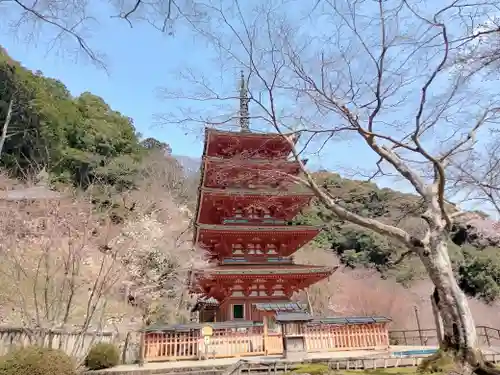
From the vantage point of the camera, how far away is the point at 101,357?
11.5 meters

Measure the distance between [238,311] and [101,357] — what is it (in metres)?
5.06

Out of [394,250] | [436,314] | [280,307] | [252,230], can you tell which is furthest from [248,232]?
[394,250]

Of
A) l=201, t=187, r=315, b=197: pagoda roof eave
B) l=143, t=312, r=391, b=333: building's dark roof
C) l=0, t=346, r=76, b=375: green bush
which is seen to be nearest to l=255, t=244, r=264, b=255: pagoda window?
l=201, t=187, r=315, b=197: pagoda roof eave

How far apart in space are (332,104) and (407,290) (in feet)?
87.7

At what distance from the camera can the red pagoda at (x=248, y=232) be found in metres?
14.1

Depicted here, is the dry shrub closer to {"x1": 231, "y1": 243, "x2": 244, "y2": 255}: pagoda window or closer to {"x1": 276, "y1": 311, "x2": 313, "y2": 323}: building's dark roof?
{"x1": 231, "y1": 243, "x2": 244, "y2": 255}: pagoda window

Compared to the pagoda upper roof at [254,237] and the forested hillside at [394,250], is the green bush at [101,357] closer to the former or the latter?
the pagoda upper roof at [254,237]

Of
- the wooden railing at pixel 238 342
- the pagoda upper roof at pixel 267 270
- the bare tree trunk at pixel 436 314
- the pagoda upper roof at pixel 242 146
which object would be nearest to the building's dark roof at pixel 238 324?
the wooden railing at pixel 238 342

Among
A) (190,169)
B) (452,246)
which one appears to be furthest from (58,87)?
(452,246)

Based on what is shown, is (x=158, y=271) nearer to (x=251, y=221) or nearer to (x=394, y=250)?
(x=251, y=221)

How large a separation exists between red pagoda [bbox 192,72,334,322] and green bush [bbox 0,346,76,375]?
670cm

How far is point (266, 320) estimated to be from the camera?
1245cm

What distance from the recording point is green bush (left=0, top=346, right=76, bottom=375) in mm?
6723

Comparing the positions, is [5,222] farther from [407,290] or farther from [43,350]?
[407,290]
